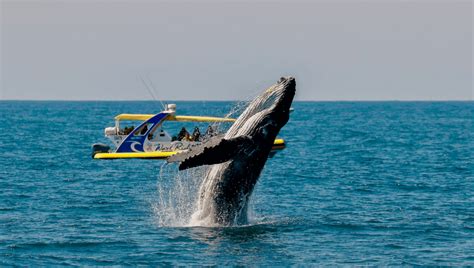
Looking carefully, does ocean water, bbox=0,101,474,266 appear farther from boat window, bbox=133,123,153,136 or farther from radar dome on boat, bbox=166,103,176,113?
radar dome on boat, bbox=166,103,176,113

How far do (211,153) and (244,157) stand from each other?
1595 mm

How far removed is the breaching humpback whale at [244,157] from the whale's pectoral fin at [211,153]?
1.5 inches

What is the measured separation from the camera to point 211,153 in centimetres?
1891

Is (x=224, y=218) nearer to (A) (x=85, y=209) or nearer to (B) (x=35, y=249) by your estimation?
(B) (x=35, y=249)

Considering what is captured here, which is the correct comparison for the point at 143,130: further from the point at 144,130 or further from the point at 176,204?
the point at 176,204

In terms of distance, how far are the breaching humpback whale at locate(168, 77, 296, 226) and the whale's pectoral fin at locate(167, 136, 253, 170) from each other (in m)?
0.04

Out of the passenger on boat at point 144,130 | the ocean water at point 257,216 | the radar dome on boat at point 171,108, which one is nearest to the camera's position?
the ocean water at point 257,216

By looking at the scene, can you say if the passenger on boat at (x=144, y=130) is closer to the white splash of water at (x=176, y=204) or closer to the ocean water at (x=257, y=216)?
the ocean water at (x=257, y=216)

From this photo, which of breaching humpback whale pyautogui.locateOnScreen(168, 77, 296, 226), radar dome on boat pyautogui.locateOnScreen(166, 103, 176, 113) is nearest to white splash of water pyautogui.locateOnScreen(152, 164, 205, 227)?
breaching humpback whale pyautogui.locateOnScreen(168, 77, 296, 226)

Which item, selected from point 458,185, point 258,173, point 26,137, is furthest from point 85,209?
point 26,137

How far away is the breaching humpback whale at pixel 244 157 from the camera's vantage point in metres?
20.3

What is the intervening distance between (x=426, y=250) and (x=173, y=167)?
79.4 ft

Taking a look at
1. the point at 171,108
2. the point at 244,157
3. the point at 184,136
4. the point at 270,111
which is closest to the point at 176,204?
the point at 244,157

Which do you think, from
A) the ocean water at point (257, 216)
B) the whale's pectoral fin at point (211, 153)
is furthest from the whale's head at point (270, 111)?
the ocean water at point (257, 216)
